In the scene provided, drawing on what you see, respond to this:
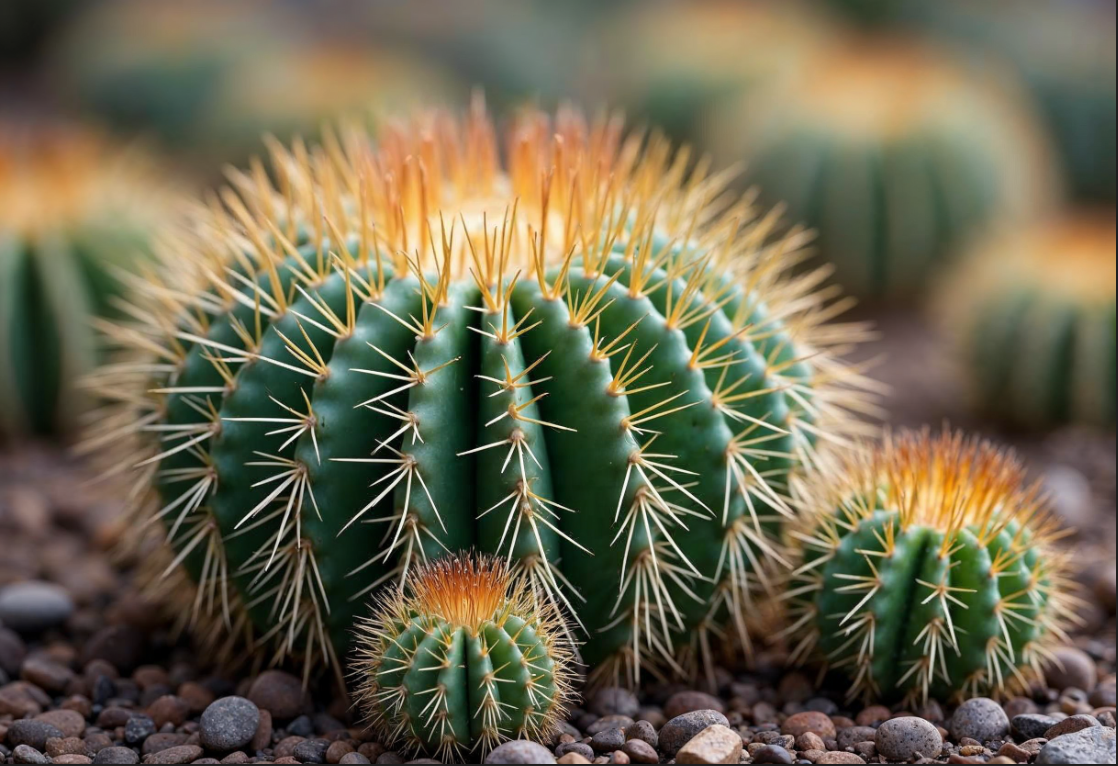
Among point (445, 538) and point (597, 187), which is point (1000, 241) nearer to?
point (597, 187)

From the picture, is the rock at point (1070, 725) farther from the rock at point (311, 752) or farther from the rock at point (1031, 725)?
the rock at point (311, 752)

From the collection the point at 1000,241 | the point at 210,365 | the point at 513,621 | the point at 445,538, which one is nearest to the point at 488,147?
the point at 210,365

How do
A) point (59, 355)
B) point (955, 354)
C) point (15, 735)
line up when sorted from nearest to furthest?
point (15, 735), point (59, 355), point (955, 354)

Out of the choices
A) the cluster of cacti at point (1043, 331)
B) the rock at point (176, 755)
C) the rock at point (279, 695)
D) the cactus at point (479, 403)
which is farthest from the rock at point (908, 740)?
the cluster of cacti at point (1043, 331)

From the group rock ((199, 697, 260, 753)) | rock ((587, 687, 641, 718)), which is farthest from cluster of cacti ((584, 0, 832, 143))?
rock ((199, 697, 260, 753))

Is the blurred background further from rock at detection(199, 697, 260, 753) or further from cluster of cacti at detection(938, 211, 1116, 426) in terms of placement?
rock at detection(199, 697, 260, 753)

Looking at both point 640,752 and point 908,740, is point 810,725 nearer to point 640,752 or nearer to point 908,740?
point 908,740
